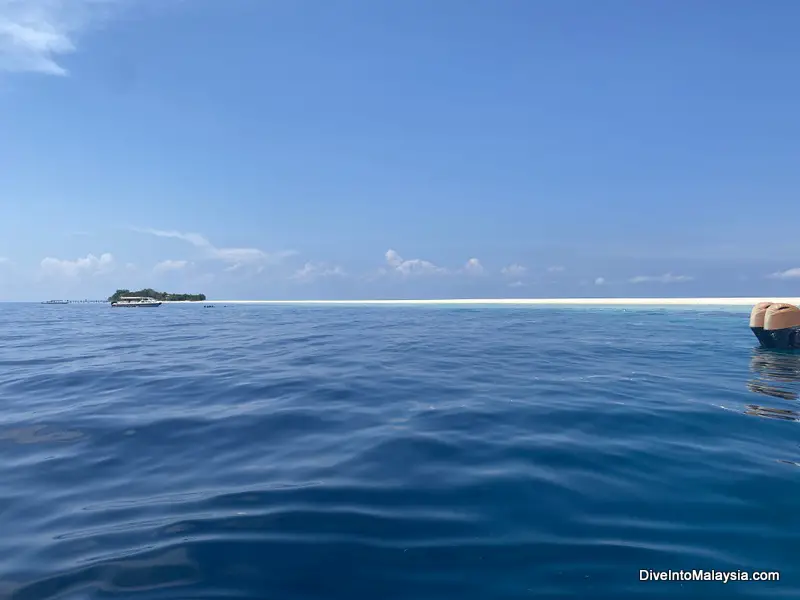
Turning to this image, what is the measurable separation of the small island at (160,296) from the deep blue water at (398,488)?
10220 centimetres

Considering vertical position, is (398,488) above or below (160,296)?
below

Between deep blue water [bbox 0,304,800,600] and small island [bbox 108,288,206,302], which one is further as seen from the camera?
small island [bbox 108,288,206,302]

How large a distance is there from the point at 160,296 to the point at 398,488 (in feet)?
361

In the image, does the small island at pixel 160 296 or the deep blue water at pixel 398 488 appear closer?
the deep blue water at pixel 398 488

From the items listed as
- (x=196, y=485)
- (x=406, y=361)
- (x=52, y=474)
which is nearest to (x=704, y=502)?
(x=196, y=485)

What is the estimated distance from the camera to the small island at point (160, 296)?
96819 mm

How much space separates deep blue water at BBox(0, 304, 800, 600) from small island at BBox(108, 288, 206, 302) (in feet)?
335

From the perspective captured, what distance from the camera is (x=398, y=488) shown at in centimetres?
375

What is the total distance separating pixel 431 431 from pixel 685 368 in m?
6.90

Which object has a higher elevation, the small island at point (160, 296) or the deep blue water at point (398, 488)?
the small island at point (160, 296)

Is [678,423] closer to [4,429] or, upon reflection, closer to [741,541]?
[741,541]

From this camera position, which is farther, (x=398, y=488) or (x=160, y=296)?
(x=160, y=296)

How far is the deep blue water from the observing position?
268cm

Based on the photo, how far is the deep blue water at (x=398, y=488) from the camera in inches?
105
